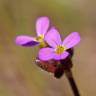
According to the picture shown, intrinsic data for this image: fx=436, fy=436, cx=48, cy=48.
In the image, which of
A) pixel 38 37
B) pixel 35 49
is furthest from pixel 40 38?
pixel 35 49

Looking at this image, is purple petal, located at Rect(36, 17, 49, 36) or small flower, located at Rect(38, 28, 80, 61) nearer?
small flower, located at Rect(38, 28, 80, 61)

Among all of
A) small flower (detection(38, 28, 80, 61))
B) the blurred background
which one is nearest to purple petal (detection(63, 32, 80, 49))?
small flower (detection(38, 28, 80, 61))

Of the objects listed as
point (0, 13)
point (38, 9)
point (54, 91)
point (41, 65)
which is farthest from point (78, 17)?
point (41, 65)

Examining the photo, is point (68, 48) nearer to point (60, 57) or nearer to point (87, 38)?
point (60, 57)

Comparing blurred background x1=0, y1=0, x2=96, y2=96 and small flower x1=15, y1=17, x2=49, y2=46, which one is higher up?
small flower x1=15, y1=17, x2=49, y2=46

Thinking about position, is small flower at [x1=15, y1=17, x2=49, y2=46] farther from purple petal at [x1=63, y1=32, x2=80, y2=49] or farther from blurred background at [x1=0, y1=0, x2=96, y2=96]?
blurred background at [x1=0, y1=0, x2=96, y2=96]

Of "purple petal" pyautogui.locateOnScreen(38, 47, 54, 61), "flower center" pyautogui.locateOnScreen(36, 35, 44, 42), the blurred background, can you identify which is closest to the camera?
"purple petal" pyautogui.locateOnScreen(38, 47, 54, 61)

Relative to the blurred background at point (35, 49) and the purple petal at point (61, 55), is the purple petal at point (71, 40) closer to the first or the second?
the purple petal at point (61, 55)

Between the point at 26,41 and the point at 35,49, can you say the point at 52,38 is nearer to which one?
the point at 26,41
